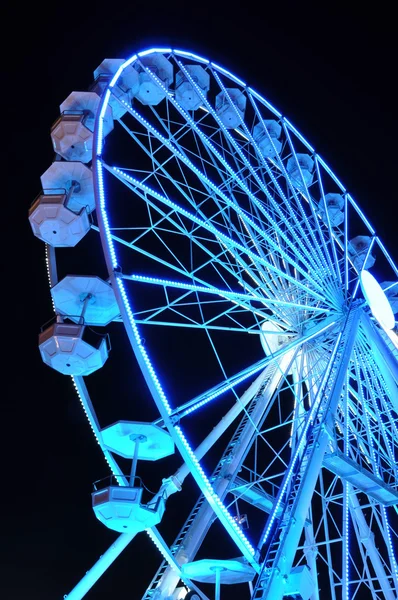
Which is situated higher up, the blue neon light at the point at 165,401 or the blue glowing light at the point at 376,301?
the blue glowing light at the point at 376,301

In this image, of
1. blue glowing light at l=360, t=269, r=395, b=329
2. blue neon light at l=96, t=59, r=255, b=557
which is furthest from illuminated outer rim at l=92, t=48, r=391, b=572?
blue glowing light at l=360, t=269, r=395, b=329

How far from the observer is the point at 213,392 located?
9.86 metres

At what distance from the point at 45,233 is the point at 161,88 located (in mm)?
3979

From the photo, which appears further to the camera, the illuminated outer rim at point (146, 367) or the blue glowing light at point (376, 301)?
the blue glowing light at point (376, 301)

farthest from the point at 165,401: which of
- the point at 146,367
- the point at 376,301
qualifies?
the point at 376,301

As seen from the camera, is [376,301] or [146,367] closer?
[146,367]

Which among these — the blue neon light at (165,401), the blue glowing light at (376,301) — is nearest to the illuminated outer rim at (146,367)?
the blue neon light at (165,401)

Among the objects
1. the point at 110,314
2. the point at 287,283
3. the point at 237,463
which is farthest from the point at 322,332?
the point at 110,314

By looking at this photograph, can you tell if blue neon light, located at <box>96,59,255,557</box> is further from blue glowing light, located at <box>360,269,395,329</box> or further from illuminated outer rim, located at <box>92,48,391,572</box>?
blue glowing light, located at <box>360,269,395,329</box>

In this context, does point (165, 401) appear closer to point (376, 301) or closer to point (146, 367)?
point (146, 367)

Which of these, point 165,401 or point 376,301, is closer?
point 165,401

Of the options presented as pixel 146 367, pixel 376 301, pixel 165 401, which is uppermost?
pixel 376 301

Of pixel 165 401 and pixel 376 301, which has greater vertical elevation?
pixel 376 301

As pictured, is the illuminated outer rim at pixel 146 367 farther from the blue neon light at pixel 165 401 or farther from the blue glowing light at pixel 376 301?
the blue glowing light at pixel 376 301
